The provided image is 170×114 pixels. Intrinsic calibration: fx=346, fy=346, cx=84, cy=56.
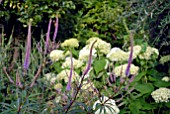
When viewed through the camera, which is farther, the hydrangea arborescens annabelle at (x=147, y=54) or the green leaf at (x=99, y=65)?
the hydrangea arborescens annabelle at (x=147, y=54)

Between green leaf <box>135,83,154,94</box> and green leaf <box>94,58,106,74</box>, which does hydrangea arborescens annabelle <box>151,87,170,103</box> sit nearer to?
green leaf <box>135,83,154,94</box>

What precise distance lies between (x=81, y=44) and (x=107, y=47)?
6.05ft

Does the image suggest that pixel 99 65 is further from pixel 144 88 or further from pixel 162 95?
pixel 162 95

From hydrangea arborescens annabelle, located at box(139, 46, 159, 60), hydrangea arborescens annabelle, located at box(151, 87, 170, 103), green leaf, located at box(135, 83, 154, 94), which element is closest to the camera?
hydrangea arborescens annabelle, located at box(151, 87, 170, 103)

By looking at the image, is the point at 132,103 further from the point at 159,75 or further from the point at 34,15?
the point at 34,15

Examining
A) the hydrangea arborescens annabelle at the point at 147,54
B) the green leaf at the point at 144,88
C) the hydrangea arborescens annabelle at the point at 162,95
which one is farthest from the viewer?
the hydrangea arborescens annabelle at the point at 147,54

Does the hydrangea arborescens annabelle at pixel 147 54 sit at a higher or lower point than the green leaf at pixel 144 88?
higher

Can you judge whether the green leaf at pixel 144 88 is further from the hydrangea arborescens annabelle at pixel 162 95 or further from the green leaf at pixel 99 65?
the green leaf at pixel 99 65

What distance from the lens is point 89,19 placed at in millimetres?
5164

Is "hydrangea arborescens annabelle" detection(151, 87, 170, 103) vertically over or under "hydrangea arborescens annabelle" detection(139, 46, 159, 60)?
under

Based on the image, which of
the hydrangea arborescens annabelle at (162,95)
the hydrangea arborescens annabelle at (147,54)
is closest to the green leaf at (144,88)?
the hydrangea arborescens annabelle at (162,95)

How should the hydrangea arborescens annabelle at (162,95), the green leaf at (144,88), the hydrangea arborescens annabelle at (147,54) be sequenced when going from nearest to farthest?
the hydrangea arborescens annabelle at (162,95) → the green leaf at (144,88) → the hydrangea arborescens annabelle at (147,54)

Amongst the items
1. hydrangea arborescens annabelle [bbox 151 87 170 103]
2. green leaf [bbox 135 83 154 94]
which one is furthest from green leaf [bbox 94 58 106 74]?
hydrangea arborescens annabelle [bbox 151 87 170 103]

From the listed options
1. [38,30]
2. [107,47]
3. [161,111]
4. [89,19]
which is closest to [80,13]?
[89,19]
